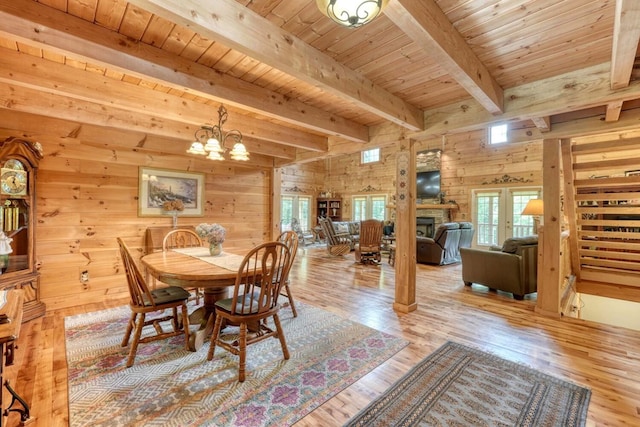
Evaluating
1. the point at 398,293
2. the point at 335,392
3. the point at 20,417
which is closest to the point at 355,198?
the point at 398,293

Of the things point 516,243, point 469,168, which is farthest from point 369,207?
point 516,243

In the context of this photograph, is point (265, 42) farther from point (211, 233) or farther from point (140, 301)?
point (140, 301)

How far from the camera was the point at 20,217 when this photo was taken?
325cm

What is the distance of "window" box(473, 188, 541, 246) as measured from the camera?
746 cm

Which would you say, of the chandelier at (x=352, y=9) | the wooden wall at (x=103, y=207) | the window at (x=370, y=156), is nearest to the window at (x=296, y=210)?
the window at (x=370, y=156)

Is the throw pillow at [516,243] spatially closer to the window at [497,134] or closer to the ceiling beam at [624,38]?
the ceiling beam at [624,38]

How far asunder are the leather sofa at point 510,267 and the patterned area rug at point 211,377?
2.46 meters

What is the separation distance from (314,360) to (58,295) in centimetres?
353

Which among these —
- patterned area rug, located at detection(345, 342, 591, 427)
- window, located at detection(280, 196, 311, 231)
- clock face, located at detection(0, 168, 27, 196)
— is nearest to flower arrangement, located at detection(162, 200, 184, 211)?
clock face, located at detection(0, 168, 27, 196)

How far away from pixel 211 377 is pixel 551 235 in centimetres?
392

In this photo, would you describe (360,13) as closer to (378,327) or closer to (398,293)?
(378,327)

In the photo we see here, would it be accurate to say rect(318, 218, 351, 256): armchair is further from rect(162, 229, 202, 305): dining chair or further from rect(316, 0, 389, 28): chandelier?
rect(316, 0, 389, 28): chandelier

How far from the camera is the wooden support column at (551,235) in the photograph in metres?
3.39

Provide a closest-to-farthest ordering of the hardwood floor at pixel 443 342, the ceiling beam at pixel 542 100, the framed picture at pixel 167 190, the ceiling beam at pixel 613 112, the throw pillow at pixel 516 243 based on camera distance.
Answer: the hardwood floor at pixel 443 342 → the ceiling beam at pixel 542 100 → the ceiling beam at pixel 613 112 → the throw pillow at pixel 516 243 → the framed picture at pixel 167 190
